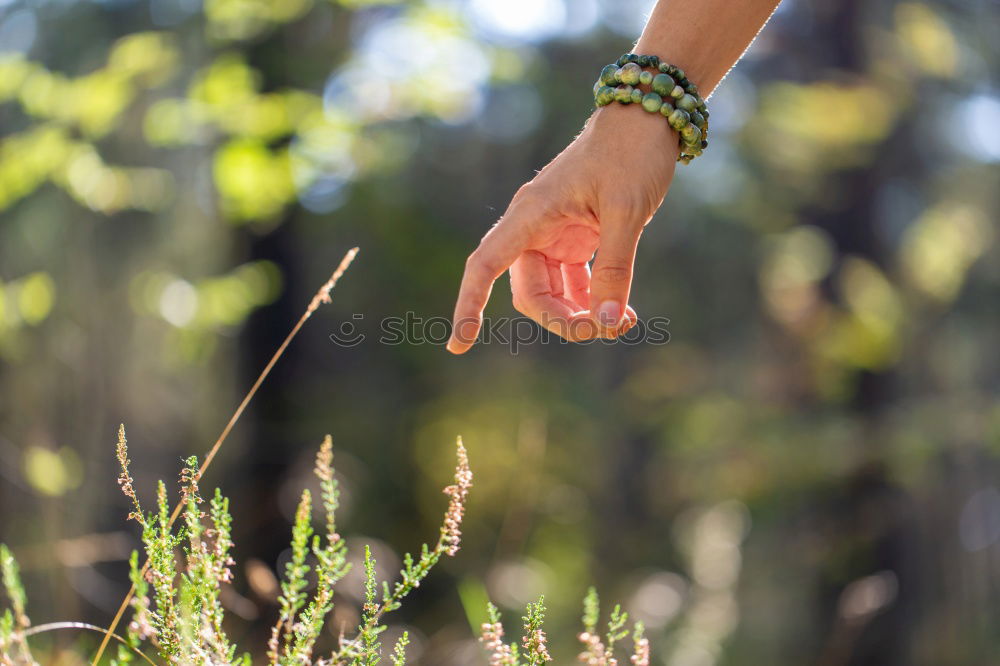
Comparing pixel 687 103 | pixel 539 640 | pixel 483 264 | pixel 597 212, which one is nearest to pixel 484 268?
pixel 483 264

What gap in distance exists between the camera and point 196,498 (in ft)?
3.61

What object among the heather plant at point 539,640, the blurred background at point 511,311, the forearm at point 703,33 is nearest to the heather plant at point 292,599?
the heather plant at point 539,640

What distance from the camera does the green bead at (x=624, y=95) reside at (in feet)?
4.41

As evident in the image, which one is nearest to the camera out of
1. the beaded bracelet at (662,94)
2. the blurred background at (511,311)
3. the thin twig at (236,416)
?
the thin twig at (236,416)

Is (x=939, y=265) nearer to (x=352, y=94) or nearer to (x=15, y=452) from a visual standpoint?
(x=352, y=94)

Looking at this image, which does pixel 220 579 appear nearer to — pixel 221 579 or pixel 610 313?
pixel 221 579

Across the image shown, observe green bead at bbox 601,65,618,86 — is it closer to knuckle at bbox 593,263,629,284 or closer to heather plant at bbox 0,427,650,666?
knuckle at bbox 593,263,629,284

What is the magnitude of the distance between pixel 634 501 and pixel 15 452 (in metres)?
7.92

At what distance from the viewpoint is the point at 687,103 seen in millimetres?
1368

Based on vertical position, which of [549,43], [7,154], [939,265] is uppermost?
[549,43]

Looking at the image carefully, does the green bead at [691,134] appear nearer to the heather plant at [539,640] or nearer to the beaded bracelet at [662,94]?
the beaded bracelet at [662,94]

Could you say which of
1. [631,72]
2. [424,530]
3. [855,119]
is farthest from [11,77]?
[855,119]

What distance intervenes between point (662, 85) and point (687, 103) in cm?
5

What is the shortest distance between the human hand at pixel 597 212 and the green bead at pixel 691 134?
0.07 ft
